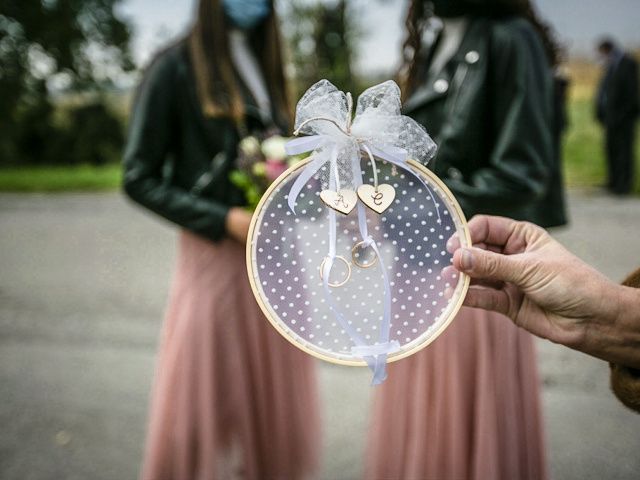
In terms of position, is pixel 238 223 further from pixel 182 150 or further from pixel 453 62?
pixel 453 62

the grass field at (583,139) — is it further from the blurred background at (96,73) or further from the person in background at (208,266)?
the person in background at (208,266)

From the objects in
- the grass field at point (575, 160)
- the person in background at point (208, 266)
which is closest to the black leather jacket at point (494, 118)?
the person in background at point (208, 266)

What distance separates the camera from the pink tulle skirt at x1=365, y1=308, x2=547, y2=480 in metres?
1.48

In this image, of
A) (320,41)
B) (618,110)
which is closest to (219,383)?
(618,110)

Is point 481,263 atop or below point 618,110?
atop

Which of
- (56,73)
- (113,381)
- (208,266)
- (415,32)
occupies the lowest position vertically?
(113,381)

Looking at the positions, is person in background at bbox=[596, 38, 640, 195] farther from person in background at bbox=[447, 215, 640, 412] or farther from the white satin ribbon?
the white satin ribbon

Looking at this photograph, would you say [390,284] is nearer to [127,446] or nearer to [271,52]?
[271,52]

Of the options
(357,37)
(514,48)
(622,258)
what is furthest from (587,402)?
(357,37)

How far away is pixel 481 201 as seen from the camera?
55.6 inches

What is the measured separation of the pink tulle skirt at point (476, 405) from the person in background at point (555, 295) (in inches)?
13.5

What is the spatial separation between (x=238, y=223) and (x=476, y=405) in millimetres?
827

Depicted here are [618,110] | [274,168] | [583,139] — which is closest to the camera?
[274,168]

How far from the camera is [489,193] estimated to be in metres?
1.42
